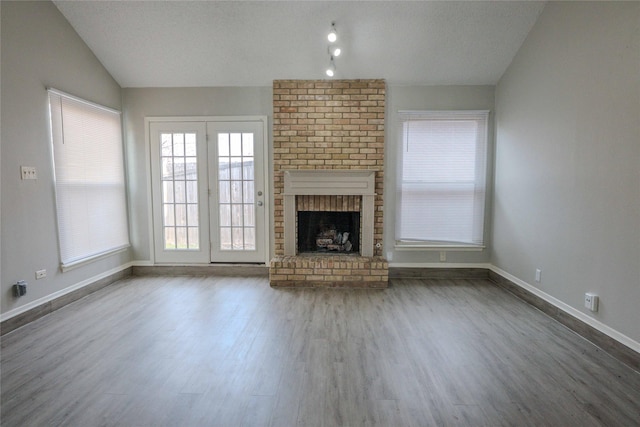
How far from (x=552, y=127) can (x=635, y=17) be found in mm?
989

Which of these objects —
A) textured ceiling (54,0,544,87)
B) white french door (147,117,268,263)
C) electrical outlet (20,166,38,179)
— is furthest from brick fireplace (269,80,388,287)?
electrical outlet (20,166,38,179)

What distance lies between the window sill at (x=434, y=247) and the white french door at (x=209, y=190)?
6.04 feet

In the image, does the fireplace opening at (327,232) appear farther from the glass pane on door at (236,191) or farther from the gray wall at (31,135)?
the gray wall at (31,135)

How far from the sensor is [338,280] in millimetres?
3871

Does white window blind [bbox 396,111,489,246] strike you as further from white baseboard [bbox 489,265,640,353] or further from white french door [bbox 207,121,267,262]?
white french door [bbox 207,121,267,262]

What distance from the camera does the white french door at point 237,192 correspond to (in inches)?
166

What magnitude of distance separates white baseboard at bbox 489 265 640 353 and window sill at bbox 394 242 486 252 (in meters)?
0.46

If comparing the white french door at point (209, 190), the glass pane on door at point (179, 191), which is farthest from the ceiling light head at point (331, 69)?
the glass pane on door at point (179, 191)

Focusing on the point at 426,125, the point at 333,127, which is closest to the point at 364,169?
the point at 333,127

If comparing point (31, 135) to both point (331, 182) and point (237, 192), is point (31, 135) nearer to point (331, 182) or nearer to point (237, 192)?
point (237, 192)

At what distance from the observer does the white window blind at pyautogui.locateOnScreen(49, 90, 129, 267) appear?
3.22m

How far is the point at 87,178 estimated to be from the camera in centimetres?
359

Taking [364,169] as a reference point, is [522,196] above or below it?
below

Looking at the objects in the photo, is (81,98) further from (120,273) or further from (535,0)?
(535,0)
